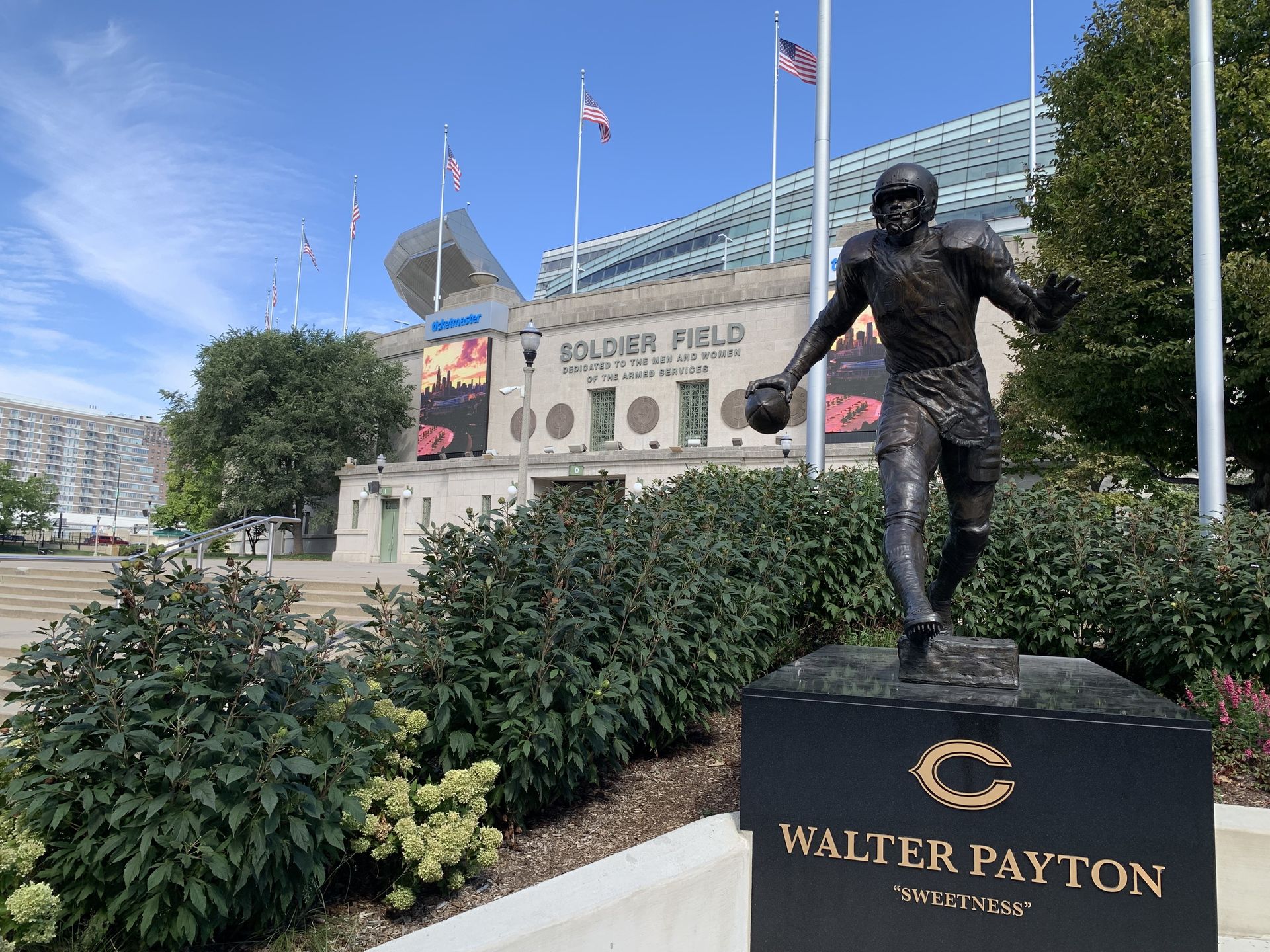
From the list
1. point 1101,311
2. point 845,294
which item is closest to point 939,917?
point 845,294

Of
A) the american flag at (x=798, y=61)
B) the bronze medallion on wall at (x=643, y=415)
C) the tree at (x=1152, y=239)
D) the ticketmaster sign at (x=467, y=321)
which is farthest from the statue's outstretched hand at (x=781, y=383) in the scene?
the ticketmaster sign at (x=467, y=321)

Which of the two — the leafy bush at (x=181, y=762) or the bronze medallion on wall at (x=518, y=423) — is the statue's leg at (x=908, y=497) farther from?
the bronze medallion on wall at (x=518, y=423)

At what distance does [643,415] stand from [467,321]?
11189 millimetres

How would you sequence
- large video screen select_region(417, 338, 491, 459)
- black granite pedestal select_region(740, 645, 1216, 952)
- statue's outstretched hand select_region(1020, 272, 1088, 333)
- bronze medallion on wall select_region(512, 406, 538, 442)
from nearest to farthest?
1. black granite pedestal select_region(740, 645, 1216, 952)
2. statue's outstretched hand select_region(1020, 272, 1088, 333)
3. bronze medallion on wall select_region(512, 406, 538, 442)
4. large video screen select_region(417, 338, 491, 459)

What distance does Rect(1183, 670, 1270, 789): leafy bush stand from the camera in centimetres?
464

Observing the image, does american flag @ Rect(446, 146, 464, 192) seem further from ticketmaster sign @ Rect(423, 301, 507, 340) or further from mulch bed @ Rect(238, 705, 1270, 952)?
mulch bed @ Rect(238, 705, 1270, 952)

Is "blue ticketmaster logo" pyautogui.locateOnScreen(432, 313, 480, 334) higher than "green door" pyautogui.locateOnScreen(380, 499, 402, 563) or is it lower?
higher

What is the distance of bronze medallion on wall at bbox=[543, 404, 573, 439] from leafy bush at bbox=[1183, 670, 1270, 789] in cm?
3241

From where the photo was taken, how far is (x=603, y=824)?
419 centimetres

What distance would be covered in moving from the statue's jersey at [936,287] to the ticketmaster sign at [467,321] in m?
36.0

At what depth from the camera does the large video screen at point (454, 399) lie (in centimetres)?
3881

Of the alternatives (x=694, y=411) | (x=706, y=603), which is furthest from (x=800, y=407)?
(x=706, y=603)

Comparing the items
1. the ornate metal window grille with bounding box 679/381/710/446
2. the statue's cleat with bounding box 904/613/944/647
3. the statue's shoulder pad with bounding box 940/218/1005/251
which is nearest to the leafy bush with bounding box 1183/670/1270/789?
the statue's cleat with bounding box 904/613/944/647

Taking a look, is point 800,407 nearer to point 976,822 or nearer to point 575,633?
point 575,633
